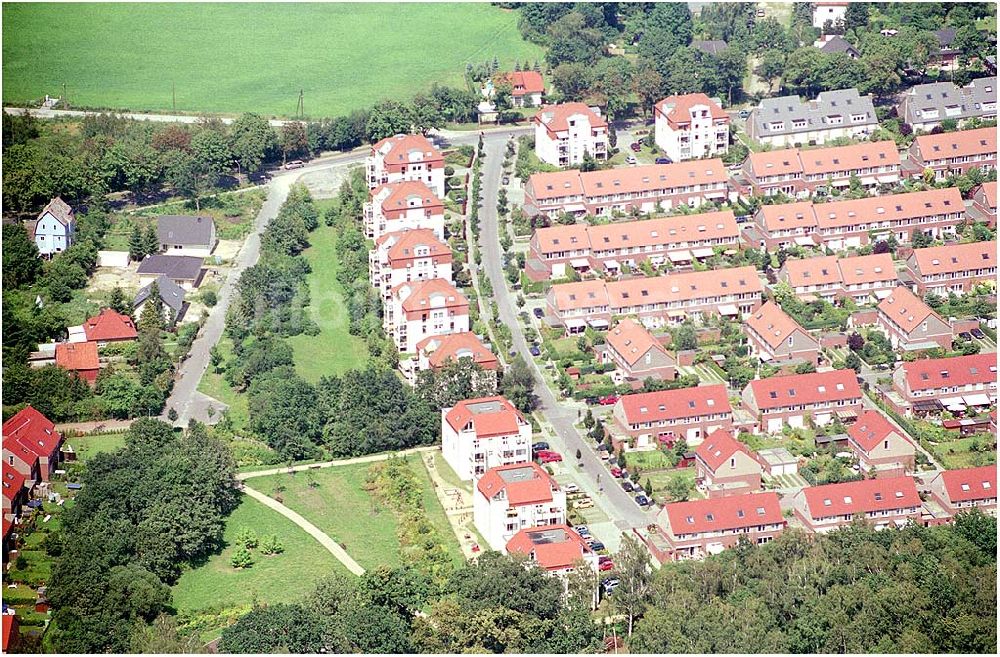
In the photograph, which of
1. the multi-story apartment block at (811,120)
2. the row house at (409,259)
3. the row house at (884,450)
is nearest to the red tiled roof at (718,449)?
the row house at (884,450)

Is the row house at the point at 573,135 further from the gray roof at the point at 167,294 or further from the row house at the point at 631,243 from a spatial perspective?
the gray roof at the point at 167,294

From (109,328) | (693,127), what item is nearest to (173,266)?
(109,328)

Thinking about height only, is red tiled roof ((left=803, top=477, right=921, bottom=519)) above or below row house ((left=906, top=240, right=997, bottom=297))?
below

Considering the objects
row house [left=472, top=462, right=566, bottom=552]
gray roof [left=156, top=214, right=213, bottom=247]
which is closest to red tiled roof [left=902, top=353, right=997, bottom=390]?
row house [left=472, top=462, right=566, bottom=552]

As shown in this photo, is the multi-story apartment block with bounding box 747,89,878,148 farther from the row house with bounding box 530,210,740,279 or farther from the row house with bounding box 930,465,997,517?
the row house with bounding box 930,465,997,517

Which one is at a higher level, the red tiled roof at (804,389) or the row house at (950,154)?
the row house at (950,154)

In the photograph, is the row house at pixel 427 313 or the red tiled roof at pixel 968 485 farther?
the row house at pixel 427 313
